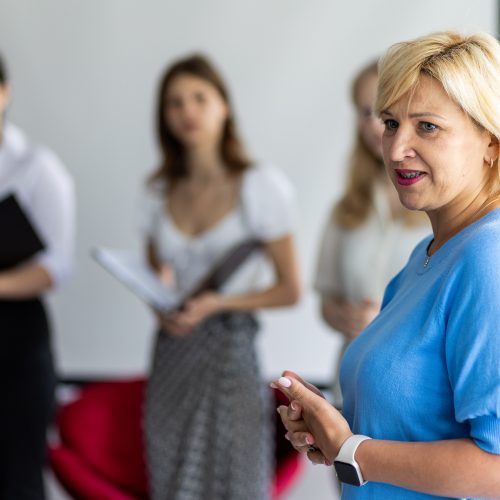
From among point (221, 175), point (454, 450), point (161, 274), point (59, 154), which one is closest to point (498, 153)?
point (454, 450)

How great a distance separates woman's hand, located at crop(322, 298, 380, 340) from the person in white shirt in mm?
908

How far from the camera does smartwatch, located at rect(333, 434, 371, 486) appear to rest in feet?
4.67

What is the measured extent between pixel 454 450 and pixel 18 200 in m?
2.02

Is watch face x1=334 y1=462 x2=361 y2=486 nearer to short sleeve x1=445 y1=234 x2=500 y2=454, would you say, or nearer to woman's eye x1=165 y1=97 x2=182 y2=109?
short sleeve x1=445 y1=234 x2=500 y2=454

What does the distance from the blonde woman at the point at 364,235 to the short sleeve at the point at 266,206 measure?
17cm

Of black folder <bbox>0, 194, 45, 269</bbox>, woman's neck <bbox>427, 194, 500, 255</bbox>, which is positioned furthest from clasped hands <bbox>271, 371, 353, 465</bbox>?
black folder <bbox>0, 194, 45, 269</bbox>

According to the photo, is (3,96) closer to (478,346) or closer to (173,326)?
(173,326)

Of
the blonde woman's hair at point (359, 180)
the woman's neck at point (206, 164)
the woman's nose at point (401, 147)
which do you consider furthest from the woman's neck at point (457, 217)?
the woman's neck at point (206, 164)

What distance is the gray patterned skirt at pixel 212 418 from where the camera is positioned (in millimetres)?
3078

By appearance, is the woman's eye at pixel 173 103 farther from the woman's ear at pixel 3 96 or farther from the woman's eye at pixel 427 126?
the woman's eye at pixel 427 126

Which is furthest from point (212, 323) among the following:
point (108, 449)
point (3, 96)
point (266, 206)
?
point (3, 96)

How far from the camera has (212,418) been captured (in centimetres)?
309

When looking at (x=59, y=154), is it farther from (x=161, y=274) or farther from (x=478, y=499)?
(x=478, y=499)

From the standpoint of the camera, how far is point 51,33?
456cm
